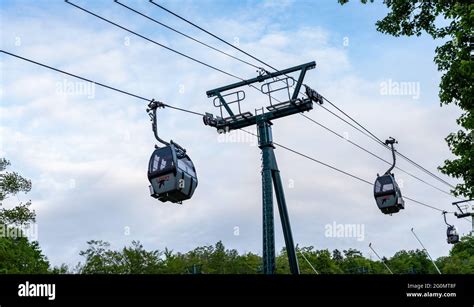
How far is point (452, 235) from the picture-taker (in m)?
41.8

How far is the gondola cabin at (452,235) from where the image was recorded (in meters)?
41.5

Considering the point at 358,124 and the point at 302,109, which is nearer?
the point at 302,109

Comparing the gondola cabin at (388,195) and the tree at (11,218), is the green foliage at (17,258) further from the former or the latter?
the gondola cabin at (388,195)

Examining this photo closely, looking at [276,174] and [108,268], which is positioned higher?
[276,174]

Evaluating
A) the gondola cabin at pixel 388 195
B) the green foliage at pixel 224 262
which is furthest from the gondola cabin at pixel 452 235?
the gondola cabin at pixel 388 195

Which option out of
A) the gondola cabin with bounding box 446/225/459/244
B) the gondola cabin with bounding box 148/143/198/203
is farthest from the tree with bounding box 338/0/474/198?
the gondola cabin with bounding box 446/225/459/244

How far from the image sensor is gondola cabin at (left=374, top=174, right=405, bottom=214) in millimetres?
25812

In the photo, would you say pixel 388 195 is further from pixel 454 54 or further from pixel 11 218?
pixel 11 218
